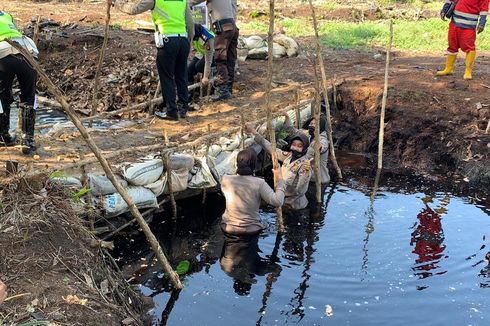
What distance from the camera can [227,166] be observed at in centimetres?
720

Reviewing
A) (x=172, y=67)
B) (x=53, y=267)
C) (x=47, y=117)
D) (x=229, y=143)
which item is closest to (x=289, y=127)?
(x=229, y=143)

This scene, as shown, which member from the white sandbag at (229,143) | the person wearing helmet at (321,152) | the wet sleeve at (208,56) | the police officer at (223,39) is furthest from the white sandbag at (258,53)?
the white sandbag at (229,143)

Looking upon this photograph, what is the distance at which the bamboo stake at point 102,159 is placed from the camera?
3922 mm

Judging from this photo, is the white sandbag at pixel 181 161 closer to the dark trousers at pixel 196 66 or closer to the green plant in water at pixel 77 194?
the green plant in water at pixel 77 194

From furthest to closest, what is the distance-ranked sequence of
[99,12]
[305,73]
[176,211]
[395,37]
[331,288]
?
[99,12] → [395,37] → [305,73] → [176,211] → [331,288]

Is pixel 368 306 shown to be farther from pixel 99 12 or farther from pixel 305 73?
pixel 99 12

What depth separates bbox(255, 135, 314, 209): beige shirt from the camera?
23.2 feet

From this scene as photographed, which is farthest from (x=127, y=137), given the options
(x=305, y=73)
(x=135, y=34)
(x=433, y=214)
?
(x=135, y=34)

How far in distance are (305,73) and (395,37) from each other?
14.0ft

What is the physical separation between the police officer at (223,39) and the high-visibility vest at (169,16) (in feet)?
3.76

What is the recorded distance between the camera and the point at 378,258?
20.4 ft

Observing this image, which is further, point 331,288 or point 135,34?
point 135,34

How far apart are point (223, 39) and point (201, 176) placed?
3006 mm

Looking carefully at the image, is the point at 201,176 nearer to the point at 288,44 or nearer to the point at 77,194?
the point at 77,194
